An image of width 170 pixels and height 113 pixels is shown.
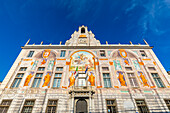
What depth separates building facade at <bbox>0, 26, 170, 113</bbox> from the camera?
14.4m

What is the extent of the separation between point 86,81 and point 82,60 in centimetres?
471

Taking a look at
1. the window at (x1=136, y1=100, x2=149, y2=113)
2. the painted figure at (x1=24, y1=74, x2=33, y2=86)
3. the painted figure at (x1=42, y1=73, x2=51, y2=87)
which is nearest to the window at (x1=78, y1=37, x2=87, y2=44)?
the painted figure at (x1=42, y1=73, x2=51, y2=87)

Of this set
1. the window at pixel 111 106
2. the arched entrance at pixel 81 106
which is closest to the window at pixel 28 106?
the arched entrance at pixel 81 106

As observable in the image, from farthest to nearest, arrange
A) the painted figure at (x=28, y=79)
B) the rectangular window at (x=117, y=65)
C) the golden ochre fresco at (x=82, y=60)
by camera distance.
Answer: the golden ochre fresco at (x=82, y=60)
the rectangular window at (x=117, y=65)
the painted figure at (x=28, y=79)

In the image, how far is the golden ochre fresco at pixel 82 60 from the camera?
19.2 metres

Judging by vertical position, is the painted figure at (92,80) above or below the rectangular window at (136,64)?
below

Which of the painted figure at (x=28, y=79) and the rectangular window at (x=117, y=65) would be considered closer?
the painted figure at (x=28, y=79)

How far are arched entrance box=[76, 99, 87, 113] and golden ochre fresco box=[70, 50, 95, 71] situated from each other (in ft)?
19.0

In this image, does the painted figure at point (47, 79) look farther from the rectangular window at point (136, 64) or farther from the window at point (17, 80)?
the rectangular window at point (136, 64)

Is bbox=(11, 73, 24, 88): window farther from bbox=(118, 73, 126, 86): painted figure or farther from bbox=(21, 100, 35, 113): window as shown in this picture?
bbox=(118, 73, 126, 86): painted figure

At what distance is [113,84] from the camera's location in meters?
16.7

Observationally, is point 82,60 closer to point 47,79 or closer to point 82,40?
point 82,40

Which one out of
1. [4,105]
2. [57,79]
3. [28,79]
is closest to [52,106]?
[57,79]

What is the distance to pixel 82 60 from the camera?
20.4 meters
